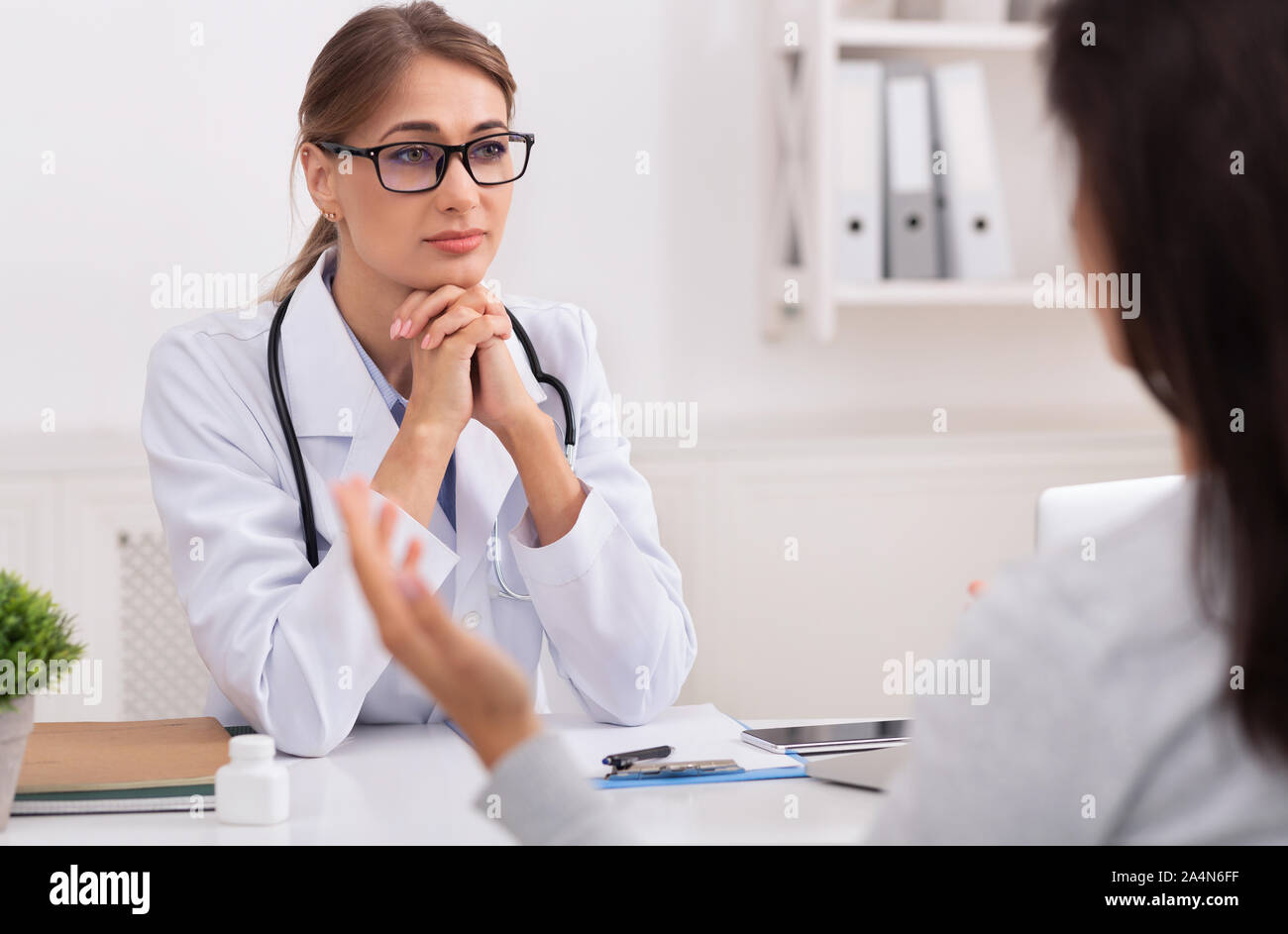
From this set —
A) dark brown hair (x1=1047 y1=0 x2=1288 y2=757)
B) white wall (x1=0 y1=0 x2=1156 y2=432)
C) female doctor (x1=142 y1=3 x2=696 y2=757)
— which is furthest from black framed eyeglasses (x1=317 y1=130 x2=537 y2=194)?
dark brown hair (x1=1047 y1=0 x2=1288 y2=757)

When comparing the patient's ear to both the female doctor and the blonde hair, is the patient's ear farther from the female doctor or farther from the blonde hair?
the blonde hair

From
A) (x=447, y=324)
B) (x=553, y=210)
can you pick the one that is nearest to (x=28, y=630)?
(x=447, y=324)

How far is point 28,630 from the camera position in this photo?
2.90 ft

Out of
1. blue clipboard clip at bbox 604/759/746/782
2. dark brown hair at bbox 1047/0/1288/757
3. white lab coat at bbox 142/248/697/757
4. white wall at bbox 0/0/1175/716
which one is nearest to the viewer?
dark brown hair at bbox 1047/0/1288/757

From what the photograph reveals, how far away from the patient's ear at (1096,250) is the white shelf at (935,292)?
1665 millimetres

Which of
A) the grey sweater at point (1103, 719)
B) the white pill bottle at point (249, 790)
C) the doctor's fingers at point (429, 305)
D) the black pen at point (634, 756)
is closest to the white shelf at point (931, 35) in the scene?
the doctor's fingers at point (429, 305)

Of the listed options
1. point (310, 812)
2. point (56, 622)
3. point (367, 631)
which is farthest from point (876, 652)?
point (56, 622)

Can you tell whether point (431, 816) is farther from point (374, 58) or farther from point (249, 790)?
point (374, 58)

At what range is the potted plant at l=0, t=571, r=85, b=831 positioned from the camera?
2.87 feet

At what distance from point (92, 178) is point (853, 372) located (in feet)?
4.86

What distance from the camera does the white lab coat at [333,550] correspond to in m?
1.22

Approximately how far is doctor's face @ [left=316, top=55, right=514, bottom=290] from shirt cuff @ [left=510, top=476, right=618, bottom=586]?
32cm

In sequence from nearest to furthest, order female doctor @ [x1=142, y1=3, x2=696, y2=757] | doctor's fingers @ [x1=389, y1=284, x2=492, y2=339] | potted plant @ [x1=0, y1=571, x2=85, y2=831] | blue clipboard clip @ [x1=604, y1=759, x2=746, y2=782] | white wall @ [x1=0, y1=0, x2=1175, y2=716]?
potted plant @ [x1=0, y1=571, x2=85, y2=831], blue clipboard clip @ [x1=604, y1=759, x2=746, y2=782], female doctor @ [x1=142, y1=3, x2=696, y2=757], doctor's fingers @ [x1=389, y1=284, x2=492, y2=339], white wall @ [x1=0, y1=0, x2=1175, y2=716]

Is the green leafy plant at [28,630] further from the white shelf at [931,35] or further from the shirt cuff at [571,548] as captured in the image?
the white shelf at [931,35]
